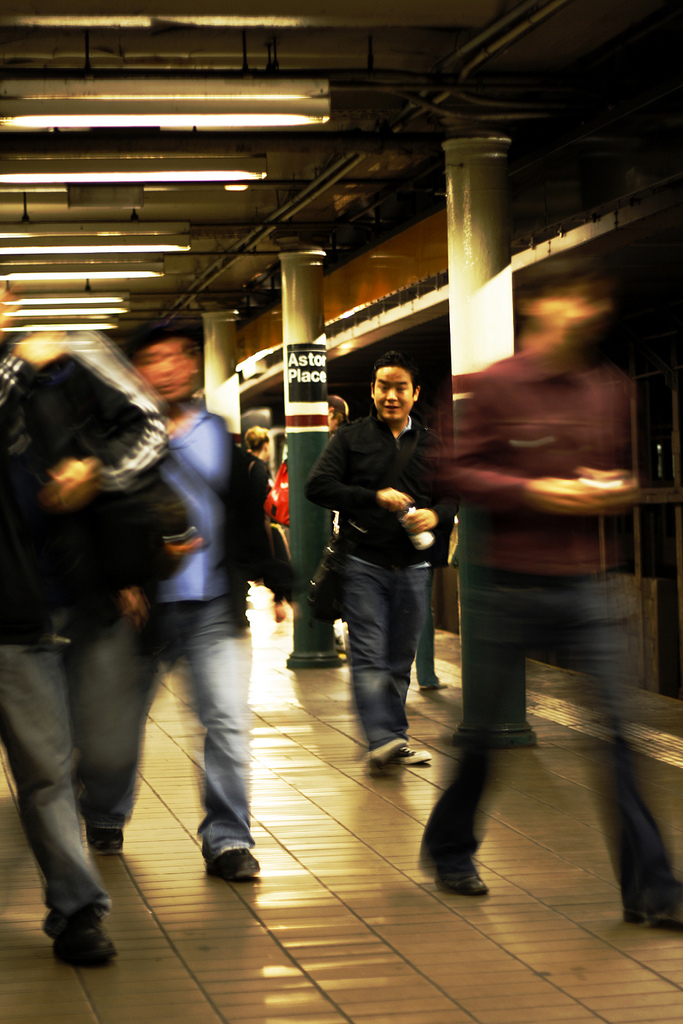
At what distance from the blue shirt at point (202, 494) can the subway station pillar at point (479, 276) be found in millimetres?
2535

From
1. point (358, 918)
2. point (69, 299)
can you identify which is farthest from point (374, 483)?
point (69, 299)

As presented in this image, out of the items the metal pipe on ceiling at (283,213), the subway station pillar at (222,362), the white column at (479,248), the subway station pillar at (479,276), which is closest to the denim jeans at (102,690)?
the subway station pillar at (479,276)

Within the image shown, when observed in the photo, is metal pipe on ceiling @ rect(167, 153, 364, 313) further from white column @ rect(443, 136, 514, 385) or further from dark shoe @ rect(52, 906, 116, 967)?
dark shoe @ rect(52, 906, 116, 967)

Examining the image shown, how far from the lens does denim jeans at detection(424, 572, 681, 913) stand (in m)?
4.27

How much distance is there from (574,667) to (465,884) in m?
0.88

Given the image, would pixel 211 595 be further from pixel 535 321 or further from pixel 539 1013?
pixel 539 1013

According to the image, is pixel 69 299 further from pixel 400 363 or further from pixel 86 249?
pixel 400 363

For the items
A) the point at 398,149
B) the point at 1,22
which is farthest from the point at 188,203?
the point at 1,22

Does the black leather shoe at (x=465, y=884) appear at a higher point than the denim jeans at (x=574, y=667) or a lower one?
lower

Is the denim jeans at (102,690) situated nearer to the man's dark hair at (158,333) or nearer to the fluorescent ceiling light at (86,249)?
the man's dark hair at (158,333)

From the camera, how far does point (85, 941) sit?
4086 millimetres

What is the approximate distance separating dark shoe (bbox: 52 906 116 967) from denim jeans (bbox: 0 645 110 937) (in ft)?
0.12

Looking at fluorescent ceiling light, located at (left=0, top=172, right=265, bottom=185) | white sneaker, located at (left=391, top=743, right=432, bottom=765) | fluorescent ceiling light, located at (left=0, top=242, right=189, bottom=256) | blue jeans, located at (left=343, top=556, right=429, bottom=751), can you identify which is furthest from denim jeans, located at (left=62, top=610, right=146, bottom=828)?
fluorescent ceiling light, located at (left=0, top=242, right=189, bottom=256)

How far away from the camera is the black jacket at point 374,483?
6.89m
